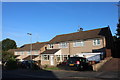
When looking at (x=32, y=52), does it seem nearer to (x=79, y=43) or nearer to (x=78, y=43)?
(x=78, y=43)

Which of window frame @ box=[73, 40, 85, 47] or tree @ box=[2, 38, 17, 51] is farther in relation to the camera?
Answer: tree @ box=[2, 38, 17, 51]

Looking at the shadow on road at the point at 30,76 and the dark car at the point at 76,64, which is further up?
the dark car at the point at 76,64

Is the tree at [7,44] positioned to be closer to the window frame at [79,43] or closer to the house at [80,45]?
the house at [80,45]

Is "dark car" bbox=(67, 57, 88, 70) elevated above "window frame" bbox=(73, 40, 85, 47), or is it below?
below

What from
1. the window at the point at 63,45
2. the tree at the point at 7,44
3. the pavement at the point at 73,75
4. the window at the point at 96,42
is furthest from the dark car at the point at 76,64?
the tree at the point at 7,44

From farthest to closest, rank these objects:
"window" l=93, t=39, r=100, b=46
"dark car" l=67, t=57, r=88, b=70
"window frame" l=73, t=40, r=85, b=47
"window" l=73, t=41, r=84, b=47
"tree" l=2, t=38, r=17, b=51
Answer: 1. "tree" l=2, t=38, r=17, b=51
2. "window" l=73, t=41, r=84, b=47
3. "window frame" l=73, t=40, r=85, b=47
4. "window" l=93, t=39, r=100, b=46
5. "dark car" l=67, t=57, r=88, b=70

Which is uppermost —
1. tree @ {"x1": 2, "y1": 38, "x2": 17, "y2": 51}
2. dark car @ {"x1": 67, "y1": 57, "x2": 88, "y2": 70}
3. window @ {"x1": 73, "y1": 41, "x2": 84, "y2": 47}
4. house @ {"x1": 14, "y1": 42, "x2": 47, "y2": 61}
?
tree @ {"x1": 2, "y1": 38, "x2": 17, "y2": 51}

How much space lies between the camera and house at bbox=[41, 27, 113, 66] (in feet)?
96.0

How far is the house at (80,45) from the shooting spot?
29.2 m

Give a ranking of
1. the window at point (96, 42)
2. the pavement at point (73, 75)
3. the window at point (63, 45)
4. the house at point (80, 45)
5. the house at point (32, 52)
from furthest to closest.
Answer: the house at point (32, 52) < the window at point (63, 45) < the window at point (96, 42) < the house at point (80, 45) < the pavement at point (73, 75)

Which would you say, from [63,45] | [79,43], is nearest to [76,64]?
[79,43]

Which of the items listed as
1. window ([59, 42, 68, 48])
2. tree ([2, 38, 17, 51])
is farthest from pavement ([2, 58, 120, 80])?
tree ([2, 38, 17, 51])

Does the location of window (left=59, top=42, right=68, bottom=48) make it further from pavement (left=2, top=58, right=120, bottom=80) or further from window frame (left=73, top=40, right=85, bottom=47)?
pavement (left=2, top=58, right=120, bottom=80)

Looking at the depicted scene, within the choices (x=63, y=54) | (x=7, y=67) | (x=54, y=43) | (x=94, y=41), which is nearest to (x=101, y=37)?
(x=94, y=41)
